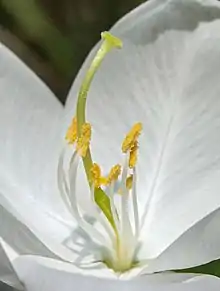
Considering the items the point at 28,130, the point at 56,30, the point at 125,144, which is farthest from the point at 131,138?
the point at 56,30

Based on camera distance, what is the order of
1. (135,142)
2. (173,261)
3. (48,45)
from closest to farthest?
(173,261)
(135,142)
(48,45)

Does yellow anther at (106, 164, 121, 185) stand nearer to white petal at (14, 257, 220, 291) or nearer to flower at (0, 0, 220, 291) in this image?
flower at (0, 0, 220, 291)

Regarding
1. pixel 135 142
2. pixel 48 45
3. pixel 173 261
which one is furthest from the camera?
pixel 48 45

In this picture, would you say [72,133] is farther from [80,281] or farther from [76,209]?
[80,281]

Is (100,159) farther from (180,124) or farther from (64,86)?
(64,86)

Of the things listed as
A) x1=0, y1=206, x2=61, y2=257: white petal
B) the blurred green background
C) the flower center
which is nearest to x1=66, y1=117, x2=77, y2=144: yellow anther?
the flower center

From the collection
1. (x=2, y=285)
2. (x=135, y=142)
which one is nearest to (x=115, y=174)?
(x=135, y=142)
